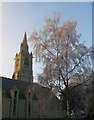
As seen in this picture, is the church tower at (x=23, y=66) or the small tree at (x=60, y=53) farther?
the church tower at (x=23, y=66)

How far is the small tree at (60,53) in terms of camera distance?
17.6m

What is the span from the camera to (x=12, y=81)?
33.1 metres

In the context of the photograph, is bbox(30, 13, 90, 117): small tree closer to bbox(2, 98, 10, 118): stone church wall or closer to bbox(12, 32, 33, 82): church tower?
bbox(2, 98, 10, 118): stone church wall

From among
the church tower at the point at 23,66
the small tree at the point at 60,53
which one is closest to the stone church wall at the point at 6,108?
the small tree at the point at 60,53

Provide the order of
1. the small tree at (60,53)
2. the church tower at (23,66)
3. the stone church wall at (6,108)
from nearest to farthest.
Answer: the small tree at (60,53) → the stone church wall at (6,108) → the church tower at (23,66)

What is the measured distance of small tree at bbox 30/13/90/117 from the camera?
17594 millimetres

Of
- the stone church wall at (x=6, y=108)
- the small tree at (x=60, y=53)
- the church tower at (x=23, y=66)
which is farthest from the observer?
the church tower at (x=23, y=66)

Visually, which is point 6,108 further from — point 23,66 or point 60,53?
point 23,66

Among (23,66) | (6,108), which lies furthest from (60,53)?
(23,66)

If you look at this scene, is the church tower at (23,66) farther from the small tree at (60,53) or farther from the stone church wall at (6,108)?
the small tree at (60,53)

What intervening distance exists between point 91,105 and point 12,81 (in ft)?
54.7

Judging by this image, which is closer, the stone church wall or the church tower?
the stone church wall

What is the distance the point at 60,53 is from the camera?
59.5 feet

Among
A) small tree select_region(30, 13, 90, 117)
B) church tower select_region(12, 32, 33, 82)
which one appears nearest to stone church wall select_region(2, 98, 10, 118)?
small tree select_region(30, 13, 90, 117)
